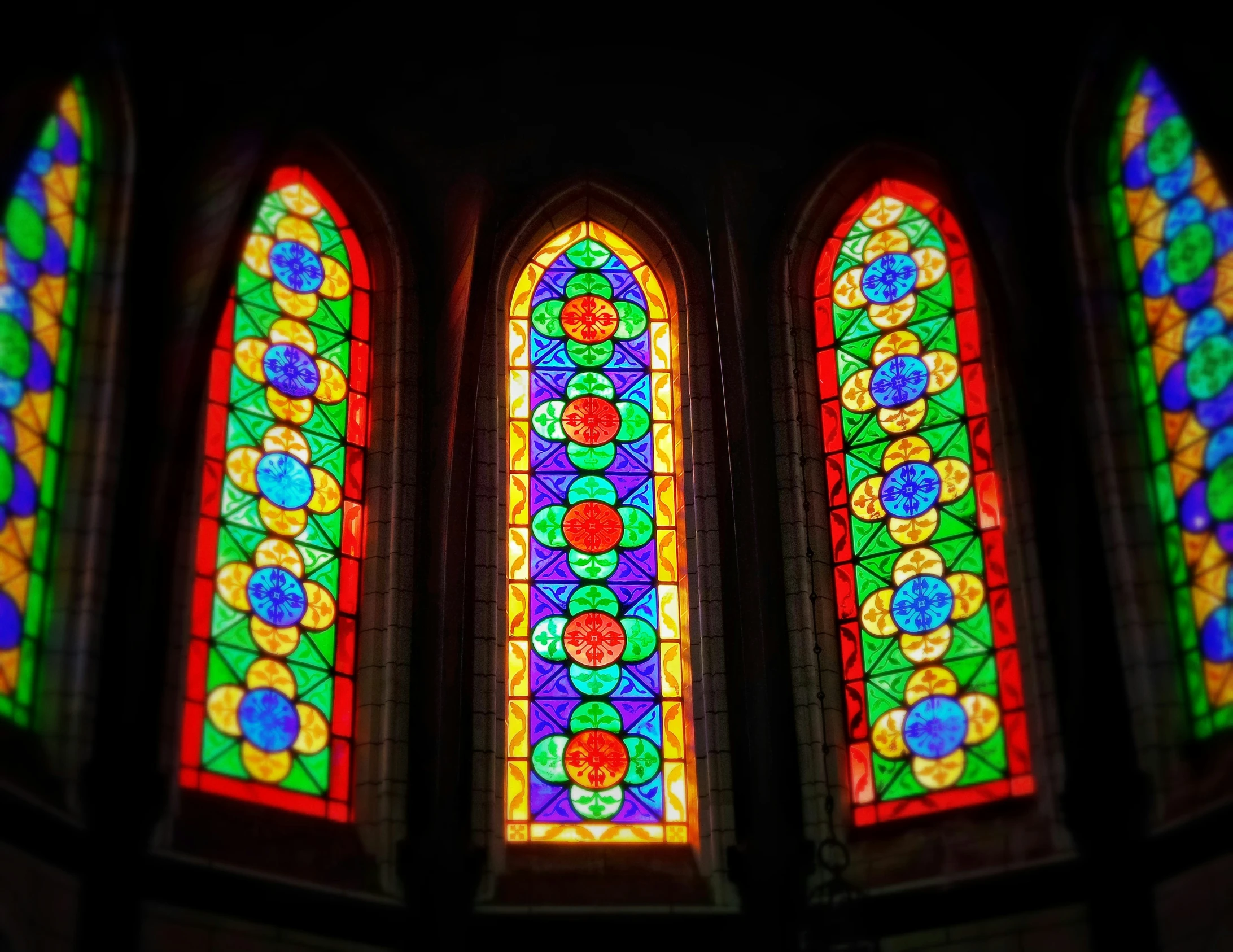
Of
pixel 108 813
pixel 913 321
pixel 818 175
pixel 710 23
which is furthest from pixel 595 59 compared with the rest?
pixel 108 813

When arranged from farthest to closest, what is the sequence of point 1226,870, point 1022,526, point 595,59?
point 595,59
point 1022,526
point 1226,870

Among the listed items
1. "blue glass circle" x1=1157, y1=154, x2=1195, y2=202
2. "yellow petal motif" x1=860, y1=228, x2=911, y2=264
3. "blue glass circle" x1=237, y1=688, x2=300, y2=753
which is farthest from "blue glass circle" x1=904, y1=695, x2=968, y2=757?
"blue glass circle" x1=237, y1=688, x2=300, y2=753

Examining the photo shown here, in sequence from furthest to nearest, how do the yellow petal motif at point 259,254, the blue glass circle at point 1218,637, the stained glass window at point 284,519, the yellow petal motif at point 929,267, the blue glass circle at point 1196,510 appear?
the yellow petal motif at point 929,267 → the yellow petal motif at point 259,254 → the stained glass window at point 284,519 → the blue glass circle at point 1196,510 → the blue glass circle at point 1218,637

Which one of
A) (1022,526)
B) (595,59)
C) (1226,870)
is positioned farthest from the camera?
(595,59)

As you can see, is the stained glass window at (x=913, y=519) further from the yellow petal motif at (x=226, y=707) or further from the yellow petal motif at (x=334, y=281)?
the yellow petal motif at (x=226, y=707)

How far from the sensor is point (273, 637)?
12.6m

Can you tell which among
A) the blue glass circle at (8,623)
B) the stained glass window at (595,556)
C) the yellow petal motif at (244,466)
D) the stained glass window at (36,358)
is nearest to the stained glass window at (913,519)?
the stained glass window at (595,556)

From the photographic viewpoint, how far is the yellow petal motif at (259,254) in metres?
13.7

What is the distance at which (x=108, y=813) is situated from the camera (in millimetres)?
11281

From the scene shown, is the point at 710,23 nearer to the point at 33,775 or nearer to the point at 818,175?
the point at 818,175

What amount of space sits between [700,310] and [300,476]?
2939 mm

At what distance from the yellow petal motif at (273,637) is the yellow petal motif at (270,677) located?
0.07m

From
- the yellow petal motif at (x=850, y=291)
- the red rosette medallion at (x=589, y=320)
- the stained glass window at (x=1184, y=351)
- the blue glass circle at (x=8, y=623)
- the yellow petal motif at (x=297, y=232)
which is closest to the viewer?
the blue glass circle at (x=8, y=623)

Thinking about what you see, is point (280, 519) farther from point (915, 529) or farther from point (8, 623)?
point (915, 529)
